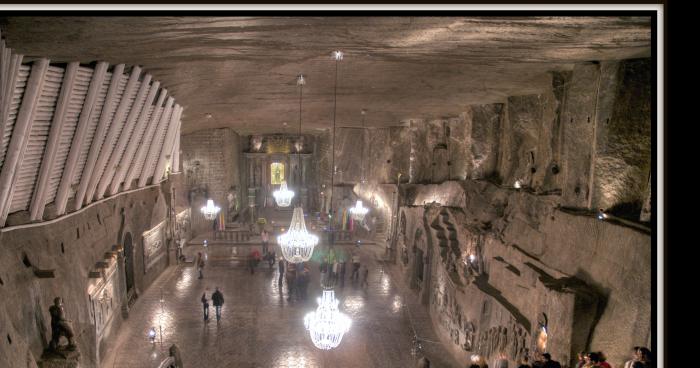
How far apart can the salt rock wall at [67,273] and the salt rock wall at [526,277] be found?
6.80m

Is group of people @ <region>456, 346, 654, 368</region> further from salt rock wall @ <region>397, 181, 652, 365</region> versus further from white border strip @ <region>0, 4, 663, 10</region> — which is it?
white border strip @ <region>0, 4, 663, 10</region>

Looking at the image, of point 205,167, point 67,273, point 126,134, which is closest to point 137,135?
point 126,134

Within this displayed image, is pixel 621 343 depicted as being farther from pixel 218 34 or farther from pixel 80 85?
pixel 80 85

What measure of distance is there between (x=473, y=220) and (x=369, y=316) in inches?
148

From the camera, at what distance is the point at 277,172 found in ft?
92.1

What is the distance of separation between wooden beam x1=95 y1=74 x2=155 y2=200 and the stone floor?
355 centimetres

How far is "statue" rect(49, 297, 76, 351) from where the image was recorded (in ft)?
20.9

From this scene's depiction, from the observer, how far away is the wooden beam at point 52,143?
555cm

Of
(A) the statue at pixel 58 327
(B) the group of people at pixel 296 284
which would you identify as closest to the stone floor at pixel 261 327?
(B) the group of people at pixel 296 284

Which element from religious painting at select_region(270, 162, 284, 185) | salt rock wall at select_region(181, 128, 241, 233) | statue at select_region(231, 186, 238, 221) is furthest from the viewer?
religious painting at select_region(270, 162, 284, 185)

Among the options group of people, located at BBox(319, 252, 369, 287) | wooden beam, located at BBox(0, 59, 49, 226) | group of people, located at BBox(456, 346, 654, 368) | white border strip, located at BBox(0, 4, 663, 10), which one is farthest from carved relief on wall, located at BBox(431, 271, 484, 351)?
wooden beam, located at BBox(0, 59, 49, 226)

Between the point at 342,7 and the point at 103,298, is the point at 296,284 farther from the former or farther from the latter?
the point at 342,7
